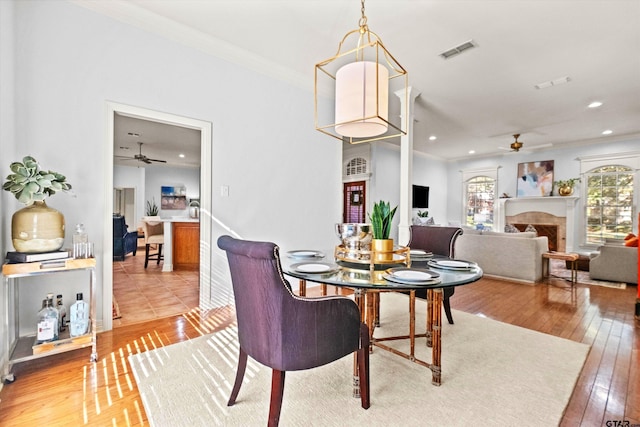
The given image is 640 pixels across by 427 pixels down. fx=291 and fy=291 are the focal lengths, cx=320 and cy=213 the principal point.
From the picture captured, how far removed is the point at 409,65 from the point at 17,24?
347 cm

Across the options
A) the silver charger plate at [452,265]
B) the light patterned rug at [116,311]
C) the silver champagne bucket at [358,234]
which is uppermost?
the silver champagne bucket at [358,234]

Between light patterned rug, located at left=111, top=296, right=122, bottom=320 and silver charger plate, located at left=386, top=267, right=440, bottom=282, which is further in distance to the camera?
light patterned rug, located at left=111, top=296, right=122, bottom=320

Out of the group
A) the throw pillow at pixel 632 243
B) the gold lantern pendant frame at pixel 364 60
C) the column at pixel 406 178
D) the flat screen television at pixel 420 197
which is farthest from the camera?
the flat screen television at pixel 420 197

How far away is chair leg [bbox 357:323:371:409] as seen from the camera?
1.42 m

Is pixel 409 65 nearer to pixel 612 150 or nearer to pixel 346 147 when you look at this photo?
pixel 346 147

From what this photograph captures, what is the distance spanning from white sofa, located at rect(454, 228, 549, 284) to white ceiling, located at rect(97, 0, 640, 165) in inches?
82.3

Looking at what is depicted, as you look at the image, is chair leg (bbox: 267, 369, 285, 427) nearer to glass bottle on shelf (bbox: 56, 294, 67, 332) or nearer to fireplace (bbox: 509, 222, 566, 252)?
glass bottle on shelf (bbox: 56, 294, 67, 332)

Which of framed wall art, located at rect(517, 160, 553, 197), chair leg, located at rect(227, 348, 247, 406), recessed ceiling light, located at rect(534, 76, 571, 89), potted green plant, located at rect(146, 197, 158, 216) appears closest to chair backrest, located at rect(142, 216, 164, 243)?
potted green plant, located at rect(146, 197, 158, 216)

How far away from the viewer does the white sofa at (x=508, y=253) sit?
4.22m

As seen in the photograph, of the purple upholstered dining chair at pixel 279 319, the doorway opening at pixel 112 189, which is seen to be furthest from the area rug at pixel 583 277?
the doorway opening at pixel 112 189

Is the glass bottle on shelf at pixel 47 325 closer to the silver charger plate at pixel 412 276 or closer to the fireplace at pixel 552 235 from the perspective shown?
the silver charger plate at pixel 412 276

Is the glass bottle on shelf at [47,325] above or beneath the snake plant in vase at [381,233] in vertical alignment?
beneath

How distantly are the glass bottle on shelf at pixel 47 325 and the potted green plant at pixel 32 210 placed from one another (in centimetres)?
42

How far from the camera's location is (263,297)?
47.4 inches
